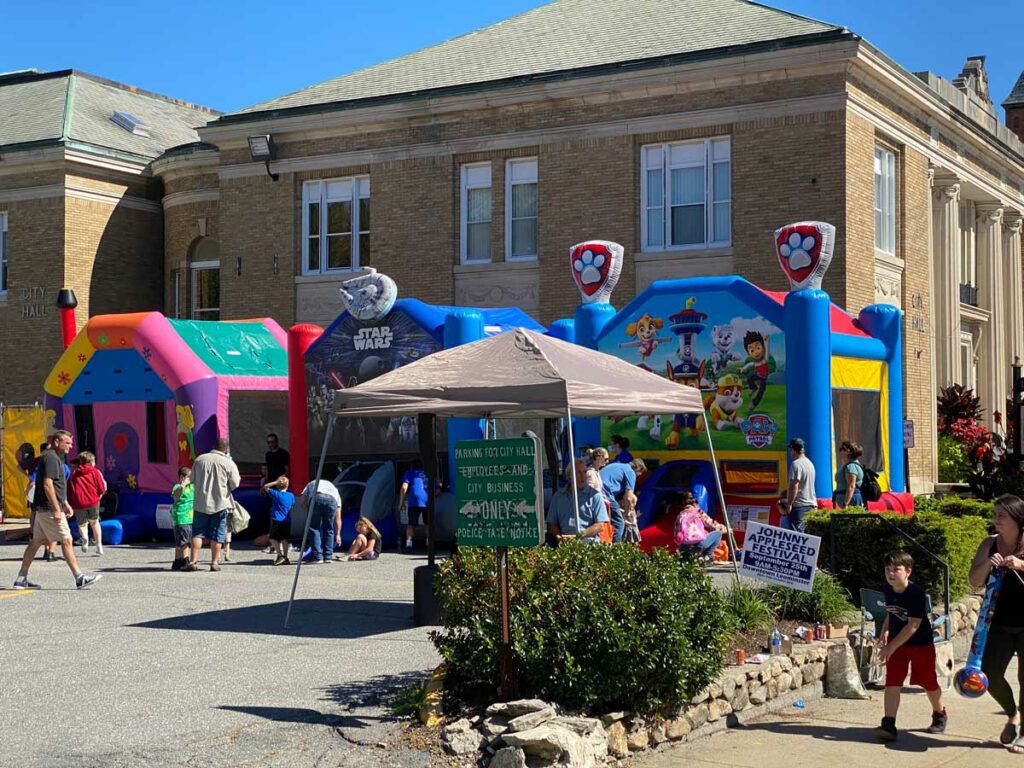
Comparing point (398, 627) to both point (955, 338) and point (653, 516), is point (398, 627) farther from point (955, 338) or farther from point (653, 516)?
point (955, 338)

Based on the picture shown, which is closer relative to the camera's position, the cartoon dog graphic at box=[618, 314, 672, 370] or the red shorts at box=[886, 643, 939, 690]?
the red shorts at box=[886, 643, 939, 690]

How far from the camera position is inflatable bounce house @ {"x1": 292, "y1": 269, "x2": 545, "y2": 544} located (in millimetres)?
19203

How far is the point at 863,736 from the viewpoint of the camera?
8.37 m

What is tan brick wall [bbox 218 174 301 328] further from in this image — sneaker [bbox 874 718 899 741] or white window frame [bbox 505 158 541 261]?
sneaker [bbox 874 718 899 741]

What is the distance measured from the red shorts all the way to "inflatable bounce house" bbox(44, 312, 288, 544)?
558 inches

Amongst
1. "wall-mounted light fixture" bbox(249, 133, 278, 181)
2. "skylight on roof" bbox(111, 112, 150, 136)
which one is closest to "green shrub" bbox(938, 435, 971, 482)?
"wall-mounted light fixture" bbox(249, 133, 278, 181)

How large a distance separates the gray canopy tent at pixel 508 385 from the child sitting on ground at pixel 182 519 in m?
5.70

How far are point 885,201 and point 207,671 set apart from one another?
1936cm

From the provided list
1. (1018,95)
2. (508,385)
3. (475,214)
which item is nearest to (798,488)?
(508,385)

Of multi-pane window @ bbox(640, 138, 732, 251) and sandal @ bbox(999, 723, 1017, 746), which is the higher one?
multi-pane window @ bbox(640, 138, 732, 251)

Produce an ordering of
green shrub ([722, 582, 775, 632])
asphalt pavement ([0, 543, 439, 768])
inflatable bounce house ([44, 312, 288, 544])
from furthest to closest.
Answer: inflatable bounce house ([44, 312, 288, 544]) → green shrub ([722, 582, 775, 632]) → asphalt pavement ([0, 543, 439, 768])

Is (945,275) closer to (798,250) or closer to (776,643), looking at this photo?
(798,250)

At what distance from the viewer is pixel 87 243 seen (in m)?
31.8

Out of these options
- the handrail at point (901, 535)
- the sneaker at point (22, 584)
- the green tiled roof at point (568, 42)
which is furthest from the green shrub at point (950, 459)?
the sneaker at point (22, 584)
